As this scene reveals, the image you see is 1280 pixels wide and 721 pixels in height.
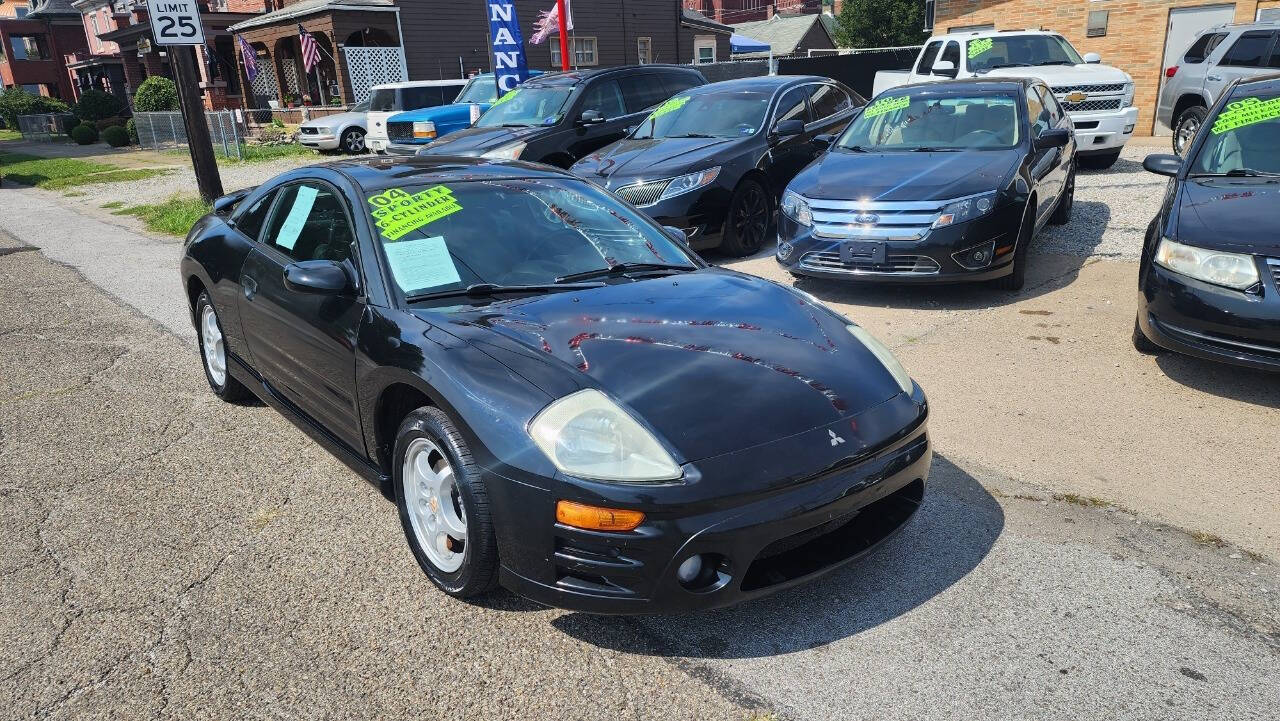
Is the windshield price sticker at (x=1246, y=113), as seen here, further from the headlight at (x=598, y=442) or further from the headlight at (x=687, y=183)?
the headlight at (x=598, y=442)

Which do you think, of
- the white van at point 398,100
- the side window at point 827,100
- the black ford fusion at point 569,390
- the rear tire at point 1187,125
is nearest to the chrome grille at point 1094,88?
the rear tire at point 1187,125

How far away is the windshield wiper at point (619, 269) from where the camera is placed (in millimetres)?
3693

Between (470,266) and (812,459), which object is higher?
(470,266)

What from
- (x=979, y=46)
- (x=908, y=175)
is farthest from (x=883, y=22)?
(x=908, y=175)

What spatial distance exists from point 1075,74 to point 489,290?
10.9m

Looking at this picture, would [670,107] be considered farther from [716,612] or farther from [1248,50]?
[1248,50]

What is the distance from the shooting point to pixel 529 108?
36.8ft

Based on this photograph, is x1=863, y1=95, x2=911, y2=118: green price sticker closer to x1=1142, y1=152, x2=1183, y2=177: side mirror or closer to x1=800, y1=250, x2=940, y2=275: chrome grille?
x1=800, y1=250, x2=940, y2=275: chrome grille

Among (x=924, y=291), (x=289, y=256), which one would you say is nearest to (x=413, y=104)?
(x=924, y=291)

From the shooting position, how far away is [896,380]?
322cm

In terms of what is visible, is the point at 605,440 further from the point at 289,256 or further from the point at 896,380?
the point at 289,256

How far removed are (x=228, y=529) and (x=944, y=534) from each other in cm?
290

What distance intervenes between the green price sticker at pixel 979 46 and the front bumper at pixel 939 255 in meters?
8.57

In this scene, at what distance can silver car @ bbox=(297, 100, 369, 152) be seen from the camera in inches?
843
